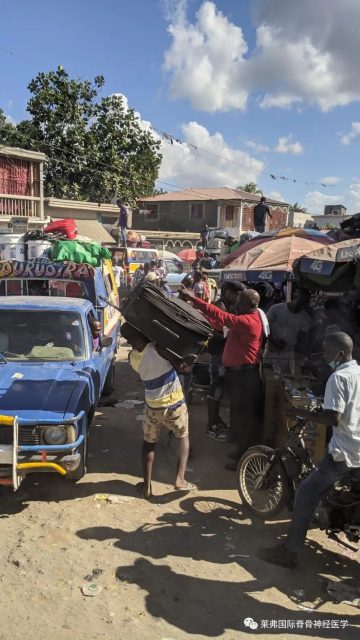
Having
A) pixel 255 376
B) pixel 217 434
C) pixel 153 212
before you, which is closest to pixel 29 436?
pixel 255 376

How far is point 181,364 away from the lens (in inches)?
184

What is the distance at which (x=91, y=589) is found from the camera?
351 cm

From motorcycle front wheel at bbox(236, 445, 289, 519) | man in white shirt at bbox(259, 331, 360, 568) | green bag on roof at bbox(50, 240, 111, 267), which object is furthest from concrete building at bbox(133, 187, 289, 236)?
man in white shirt at bbox(259, 331, 360, 568)

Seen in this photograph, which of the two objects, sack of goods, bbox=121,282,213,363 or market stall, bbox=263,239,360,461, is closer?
sack of goods, bbox=121,282,213,363

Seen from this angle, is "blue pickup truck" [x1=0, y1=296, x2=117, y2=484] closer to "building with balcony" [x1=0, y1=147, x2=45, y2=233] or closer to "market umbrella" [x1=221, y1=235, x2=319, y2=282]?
"market umbrella" [x1=221, y1=235, x2=319, y2=282]

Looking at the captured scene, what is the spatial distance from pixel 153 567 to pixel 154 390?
1538 millimetres

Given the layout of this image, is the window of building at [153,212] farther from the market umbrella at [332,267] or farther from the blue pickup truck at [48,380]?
the market umbrella at [332,267]

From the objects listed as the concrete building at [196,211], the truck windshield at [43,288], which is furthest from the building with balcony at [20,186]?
the concrete building at [196,211]

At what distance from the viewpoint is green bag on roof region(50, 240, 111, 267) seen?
7.96 m

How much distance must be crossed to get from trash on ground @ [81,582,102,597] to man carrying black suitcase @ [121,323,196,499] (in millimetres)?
1341

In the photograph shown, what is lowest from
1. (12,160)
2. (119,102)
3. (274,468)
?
(274,468)

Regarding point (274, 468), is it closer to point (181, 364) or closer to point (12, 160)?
point (181, 364)

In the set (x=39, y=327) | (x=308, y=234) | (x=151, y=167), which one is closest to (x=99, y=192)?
(x=151, y=167)

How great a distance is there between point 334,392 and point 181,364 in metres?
1.65
